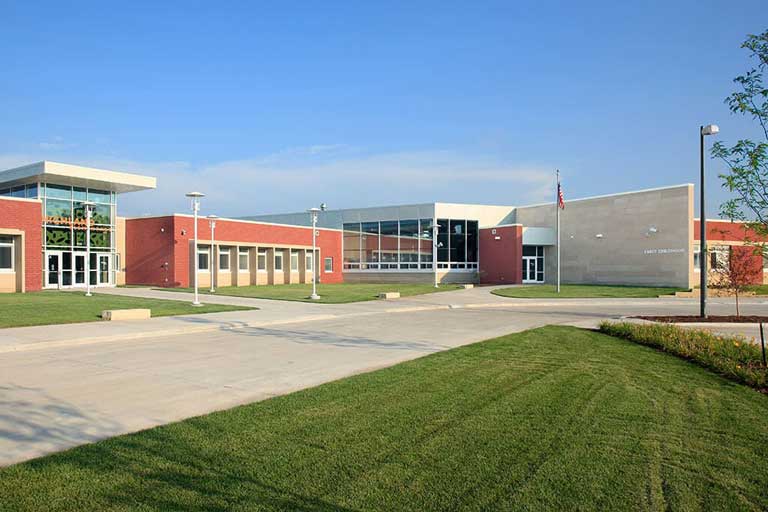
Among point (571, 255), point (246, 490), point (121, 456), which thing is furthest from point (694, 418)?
point (571, 255)

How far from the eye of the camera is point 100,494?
14.8 ft

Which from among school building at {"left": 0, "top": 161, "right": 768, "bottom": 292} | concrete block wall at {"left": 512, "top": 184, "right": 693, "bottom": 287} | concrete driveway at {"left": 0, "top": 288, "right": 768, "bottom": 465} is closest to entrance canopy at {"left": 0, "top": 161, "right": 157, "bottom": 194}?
school building at {"left": 0, "top": 161, "right": 768, "bottom": 292}

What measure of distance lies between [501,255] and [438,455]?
45.4m

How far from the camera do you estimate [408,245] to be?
51.5m

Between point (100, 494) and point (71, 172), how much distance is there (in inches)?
1355

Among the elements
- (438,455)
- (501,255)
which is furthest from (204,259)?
(438,455)

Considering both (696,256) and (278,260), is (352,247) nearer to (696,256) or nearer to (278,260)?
(278,260)

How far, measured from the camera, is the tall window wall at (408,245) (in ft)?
167

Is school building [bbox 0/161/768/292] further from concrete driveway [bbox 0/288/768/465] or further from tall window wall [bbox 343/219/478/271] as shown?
concrete driveway [bbox 0/288/768/465]

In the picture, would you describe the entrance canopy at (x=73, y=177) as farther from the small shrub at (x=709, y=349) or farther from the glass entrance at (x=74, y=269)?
the small shrub at (x=709, y=349)

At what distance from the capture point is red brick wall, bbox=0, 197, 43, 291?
3059 centimetres

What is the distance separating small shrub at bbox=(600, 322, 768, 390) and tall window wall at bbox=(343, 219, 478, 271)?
115 ft

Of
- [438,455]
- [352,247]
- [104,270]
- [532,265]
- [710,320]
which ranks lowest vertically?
[710,320]

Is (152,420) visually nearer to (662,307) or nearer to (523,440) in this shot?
(523,440)
